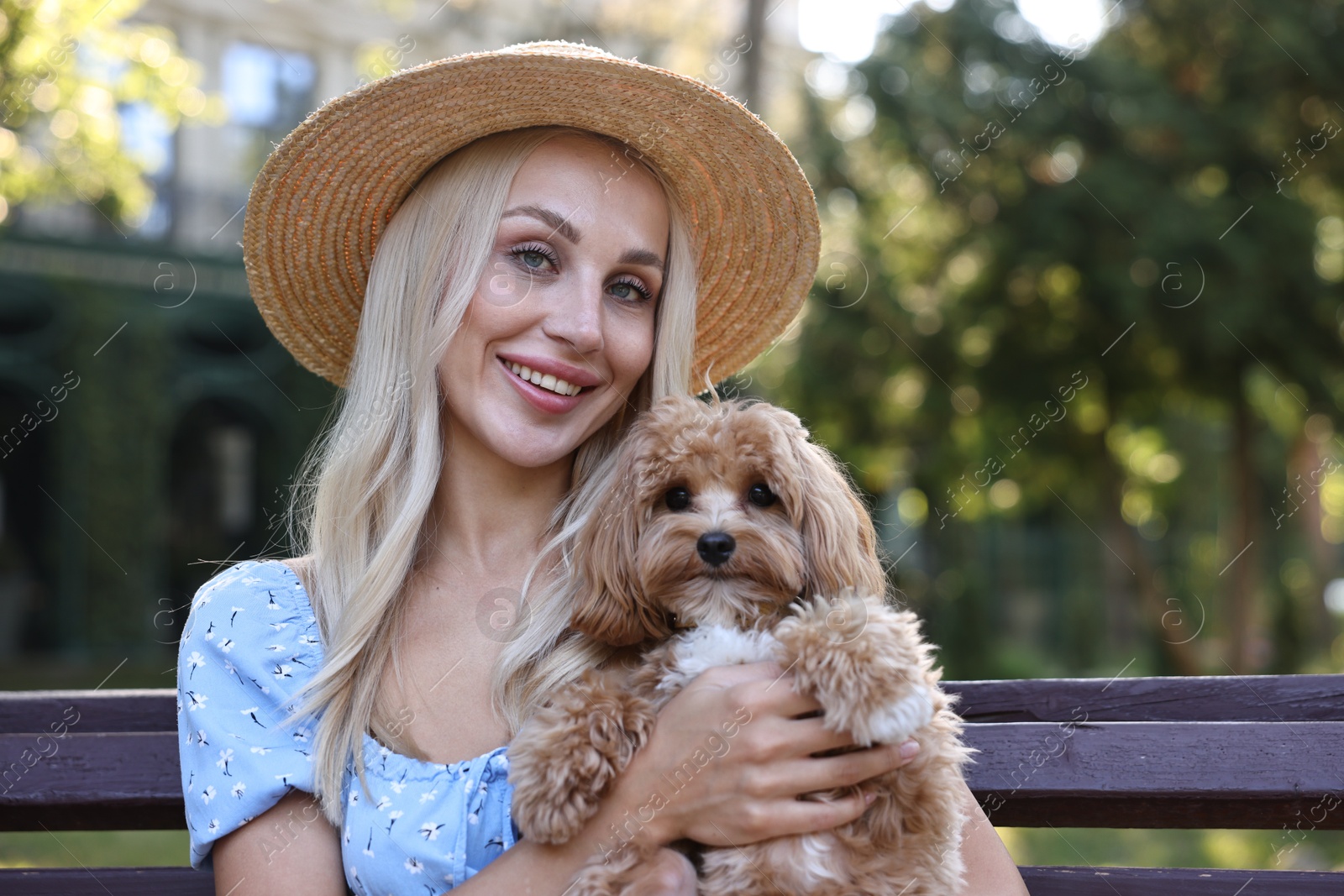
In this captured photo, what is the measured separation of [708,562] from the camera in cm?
211

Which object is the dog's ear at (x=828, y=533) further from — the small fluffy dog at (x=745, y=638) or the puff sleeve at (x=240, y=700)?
the puff sleeve at (x=240, y=700)

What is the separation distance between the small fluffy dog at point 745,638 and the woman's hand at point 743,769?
0.06ft

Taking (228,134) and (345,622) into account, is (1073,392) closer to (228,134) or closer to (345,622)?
(345,622)

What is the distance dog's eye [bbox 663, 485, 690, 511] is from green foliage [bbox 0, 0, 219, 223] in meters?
5.85

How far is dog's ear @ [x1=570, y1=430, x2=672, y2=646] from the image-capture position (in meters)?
2.18

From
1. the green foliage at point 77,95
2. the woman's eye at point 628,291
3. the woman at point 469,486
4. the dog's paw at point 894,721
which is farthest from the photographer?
the green foliage at point 77,95

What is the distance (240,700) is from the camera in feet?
7.39

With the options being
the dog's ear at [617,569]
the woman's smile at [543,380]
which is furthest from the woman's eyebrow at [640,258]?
the dog's ear at [617,569]

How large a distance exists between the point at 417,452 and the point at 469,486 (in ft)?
0.57

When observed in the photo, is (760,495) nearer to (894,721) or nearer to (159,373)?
(894,721)

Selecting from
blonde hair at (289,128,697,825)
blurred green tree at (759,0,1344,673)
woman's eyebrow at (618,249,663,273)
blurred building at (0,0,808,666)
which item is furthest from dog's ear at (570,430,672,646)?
blurred building at (0,0,808,666)

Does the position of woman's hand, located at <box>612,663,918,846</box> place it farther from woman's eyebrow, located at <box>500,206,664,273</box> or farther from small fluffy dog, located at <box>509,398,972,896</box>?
woman's eyebrow, located at <box>500,206,664,273</box>

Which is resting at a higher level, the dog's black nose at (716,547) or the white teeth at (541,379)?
the white teeth at (541,379)

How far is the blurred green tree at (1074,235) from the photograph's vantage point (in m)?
9.90
